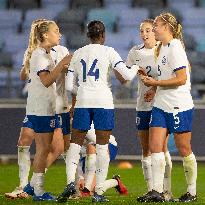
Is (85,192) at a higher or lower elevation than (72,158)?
lower

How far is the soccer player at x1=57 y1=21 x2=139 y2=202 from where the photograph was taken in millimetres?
10398

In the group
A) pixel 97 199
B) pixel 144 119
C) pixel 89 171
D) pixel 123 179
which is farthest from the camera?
pixel 123 179

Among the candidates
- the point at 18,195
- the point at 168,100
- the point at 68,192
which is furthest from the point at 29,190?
the point at 168,100

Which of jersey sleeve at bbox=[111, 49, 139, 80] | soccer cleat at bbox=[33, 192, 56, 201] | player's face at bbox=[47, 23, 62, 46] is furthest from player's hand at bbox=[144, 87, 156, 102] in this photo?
soccer cleat at bbox=[33, 192, 56, 201]

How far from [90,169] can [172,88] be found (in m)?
1.50

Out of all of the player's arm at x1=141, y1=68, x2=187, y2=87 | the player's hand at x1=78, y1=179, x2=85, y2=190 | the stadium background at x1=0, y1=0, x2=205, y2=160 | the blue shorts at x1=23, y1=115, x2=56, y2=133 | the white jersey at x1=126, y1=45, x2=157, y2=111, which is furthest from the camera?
the stadium background at x1=0, y1=0, x2=205, y2=160

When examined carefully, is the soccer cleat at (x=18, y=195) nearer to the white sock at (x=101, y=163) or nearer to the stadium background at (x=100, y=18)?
the white sock at (x=101, y=163)

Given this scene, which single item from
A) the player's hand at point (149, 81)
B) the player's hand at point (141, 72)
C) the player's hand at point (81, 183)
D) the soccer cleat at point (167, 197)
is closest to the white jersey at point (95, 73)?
the player's hand at point (149, 81)

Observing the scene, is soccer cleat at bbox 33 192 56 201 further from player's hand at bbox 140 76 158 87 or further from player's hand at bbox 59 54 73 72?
player's hand at bbox 140 76 158 87

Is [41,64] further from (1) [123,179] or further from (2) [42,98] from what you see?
(1) [123,179]

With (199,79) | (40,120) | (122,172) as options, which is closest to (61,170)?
(122,172)

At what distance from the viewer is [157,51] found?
1071 cm

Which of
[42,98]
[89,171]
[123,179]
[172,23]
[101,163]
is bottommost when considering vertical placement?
[123,179]

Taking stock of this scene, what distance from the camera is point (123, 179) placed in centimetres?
1436
